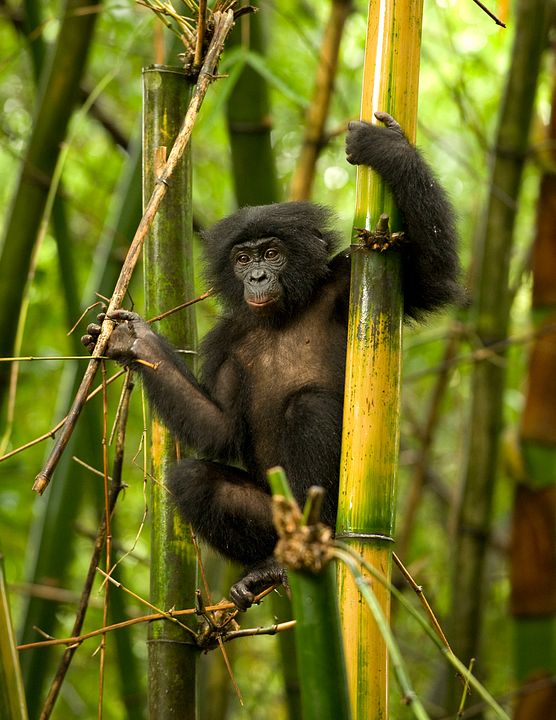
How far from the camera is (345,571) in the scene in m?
1.76

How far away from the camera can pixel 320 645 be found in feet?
3.78

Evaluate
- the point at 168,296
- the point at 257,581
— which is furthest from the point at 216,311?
the point at 168,296

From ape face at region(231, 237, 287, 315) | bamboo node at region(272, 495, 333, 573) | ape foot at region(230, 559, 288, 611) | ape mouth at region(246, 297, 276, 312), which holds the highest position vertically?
ape face at region(231, 237, 287, 315)

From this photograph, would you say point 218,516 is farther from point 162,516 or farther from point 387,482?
point 387,482

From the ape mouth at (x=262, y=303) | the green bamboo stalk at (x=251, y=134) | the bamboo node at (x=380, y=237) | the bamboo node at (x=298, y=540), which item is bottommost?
the bamboo node at (x=298, y=540)

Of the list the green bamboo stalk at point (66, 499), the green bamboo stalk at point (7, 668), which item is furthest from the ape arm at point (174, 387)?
the green bamboo stalk at point (7, 668)

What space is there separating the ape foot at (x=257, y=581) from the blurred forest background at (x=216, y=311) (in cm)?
33

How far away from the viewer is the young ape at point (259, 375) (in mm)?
2805

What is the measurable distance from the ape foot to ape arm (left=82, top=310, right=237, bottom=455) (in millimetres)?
413

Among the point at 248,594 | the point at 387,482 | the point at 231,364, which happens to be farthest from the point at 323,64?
the point at 387,482

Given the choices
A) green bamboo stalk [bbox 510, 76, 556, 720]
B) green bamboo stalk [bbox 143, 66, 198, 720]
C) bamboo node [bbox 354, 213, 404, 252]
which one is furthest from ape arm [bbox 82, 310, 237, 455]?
green bamboo stalk [bbox 510, 76, 556, 720]

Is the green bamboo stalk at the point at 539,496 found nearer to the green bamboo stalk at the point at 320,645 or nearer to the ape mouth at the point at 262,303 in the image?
the ape mouth at the point at 262,303

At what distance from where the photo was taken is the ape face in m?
3.05

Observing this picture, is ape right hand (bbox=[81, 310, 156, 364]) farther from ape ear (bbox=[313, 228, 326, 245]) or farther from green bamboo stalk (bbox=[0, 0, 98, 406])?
ape ear (bbox=[313, 228, 326, 245])
